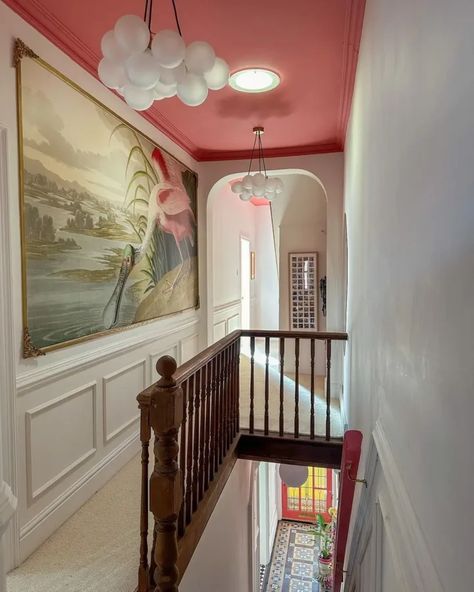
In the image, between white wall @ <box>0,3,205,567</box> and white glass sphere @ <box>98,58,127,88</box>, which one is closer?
white glass sphere @ <box>98,58,127,88</box>

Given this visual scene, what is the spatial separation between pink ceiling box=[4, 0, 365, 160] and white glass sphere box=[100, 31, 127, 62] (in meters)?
0.55

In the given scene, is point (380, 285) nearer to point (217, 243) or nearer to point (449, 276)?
point (449, 276)

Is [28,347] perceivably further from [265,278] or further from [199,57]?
[265,278]

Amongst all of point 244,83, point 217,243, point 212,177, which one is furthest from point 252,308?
point 244,83

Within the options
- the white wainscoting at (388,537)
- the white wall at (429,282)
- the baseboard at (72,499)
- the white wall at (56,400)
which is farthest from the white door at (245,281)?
the white wall at (429,282)

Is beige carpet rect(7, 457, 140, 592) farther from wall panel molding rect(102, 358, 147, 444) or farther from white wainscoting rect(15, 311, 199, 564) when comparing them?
wall panel molding rect(102, 358, 147, 444)

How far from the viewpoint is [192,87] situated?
1.88 m

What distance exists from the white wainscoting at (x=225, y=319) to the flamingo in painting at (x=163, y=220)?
1.64 metres

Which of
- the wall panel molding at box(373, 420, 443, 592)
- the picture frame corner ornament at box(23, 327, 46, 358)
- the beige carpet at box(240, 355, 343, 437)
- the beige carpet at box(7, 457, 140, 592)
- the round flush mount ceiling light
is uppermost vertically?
the round flush mount ceiling light

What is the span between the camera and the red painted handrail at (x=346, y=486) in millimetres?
2102

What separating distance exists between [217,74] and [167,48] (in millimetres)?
309

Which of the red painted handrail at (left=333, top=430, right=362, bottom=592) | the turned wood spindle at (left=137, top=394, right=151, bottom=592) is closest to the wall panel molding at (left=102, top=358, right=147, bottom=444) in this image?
the turned wood spindle at (left=137, top=394, right=151, bottom=592)

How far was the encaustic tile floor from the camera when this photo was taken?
6.78 metres

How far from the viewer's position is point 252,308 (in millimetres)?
8438
